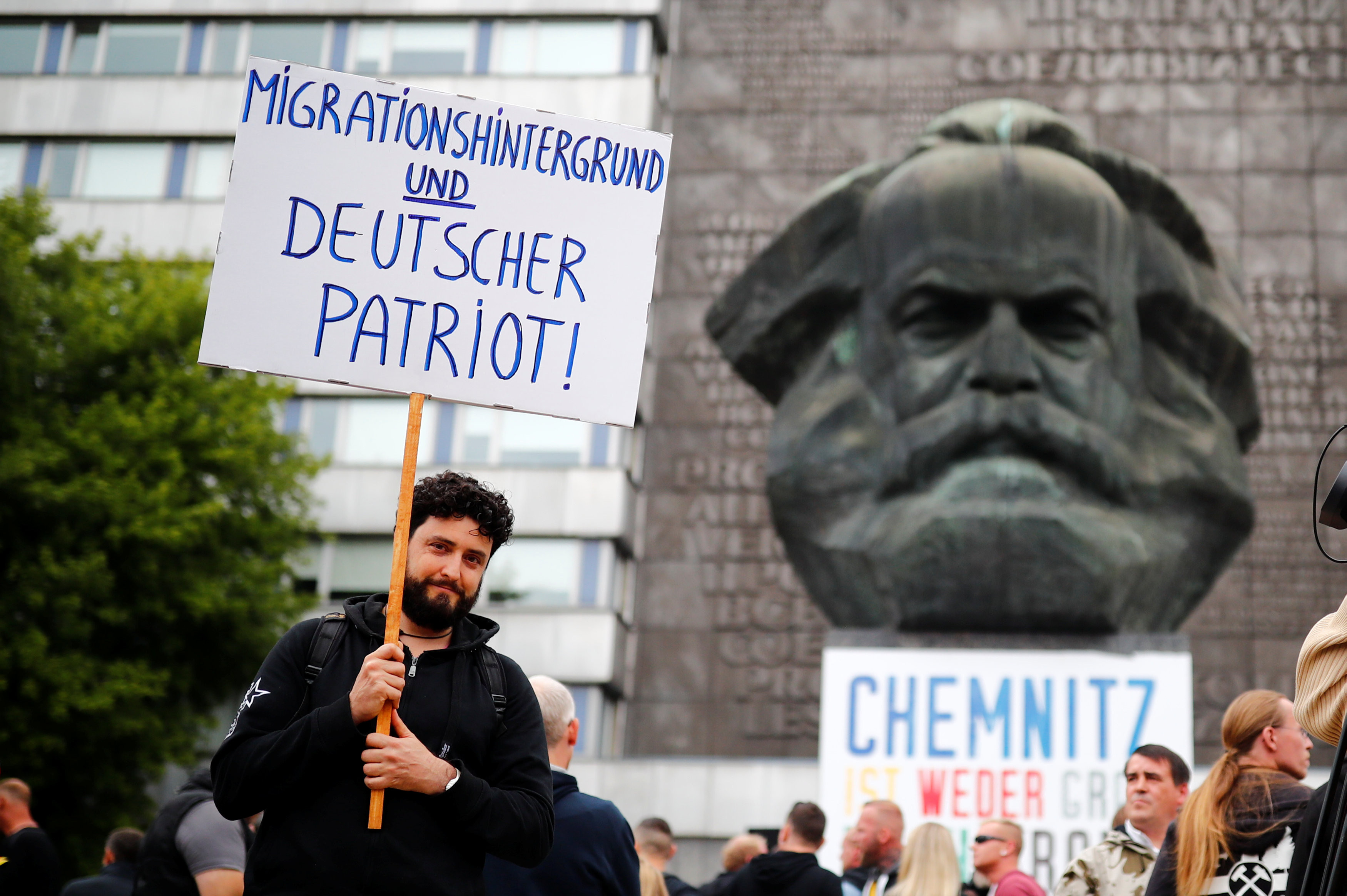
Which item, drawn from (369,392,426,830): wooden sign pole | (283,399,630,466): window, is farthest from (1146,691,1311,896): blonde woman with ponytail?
(283,399,630,466): window

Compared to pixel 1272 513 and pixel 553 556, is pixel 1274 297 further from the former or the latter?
pixel 553 556

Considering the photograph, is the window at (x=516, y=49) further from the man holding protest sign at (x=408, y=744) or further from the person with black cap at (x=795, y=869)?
the man holding protest sign at (x=408, y=744)

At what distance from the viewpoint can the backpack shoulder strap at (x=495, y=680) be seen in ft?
11.0

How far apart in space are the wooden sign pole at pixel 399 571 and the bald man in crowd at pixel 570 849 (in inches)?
41.0

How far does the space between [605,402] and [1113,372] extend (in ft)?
28.7

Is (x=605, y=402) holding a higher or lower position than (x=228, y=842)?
higher

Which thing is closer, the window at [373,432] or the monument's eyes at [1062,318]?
the monument's eyes at [1062,318]

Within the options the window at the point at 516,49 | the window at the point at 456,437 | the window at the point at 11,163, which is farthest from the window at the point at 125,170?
the window at the point at 516,49

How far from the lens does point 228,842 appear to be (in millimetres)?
5148

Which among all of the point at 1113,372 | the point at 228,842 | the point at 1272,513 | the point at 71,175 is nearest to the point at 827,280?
the point at 1113,372

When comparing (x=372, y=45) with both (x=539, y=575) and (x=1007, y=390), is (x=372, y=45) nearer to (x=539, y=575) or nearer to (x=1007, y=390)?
(x=539, y=575)

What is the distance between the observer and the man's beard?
11.0ft

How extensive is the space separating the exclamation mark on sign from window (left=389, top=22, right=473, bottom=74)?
28359mm

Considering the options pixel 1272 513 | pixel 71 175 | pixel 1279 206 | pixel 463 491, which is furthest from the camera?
pixel 71 175
